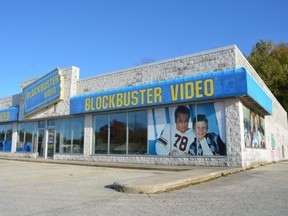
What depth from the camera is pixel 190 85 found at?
15.8 meters

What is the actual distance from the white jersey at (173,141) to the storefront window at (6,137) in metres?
17.8

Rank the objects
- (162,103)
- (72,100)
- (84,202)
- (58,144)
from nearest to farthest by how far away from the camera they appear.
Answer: (84,202) → (162,103) → (72,100) → (58,144)

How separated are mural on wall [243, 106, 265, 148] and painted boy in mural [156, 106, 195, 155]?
10.1ft

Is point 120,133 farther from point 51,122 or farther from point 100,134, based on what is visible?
point 51,122

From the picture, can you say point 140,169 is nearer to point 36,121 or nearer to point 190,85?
point 190,85

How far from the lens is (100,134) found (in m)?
20.3

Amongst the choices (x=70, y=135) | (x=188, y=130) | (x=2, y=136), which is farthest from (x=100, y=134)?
(x=2, y=136)

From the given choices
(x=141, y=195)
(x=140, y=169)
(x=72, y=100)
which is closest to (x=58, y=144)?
(x=72, y=100)

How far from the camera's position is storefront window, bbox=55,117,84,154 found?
21.5m

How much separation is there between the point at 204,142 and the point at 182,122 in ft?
5.59

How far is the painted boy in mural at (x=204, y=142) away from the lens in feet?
49.4

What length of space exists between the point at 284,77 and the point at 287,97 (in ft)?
8.81

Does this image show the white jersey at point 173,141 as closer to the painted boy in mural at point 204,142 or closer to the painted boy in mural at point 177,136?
the painted boy in mural at point 177,136

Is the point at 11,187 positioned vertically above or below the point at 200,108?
below
